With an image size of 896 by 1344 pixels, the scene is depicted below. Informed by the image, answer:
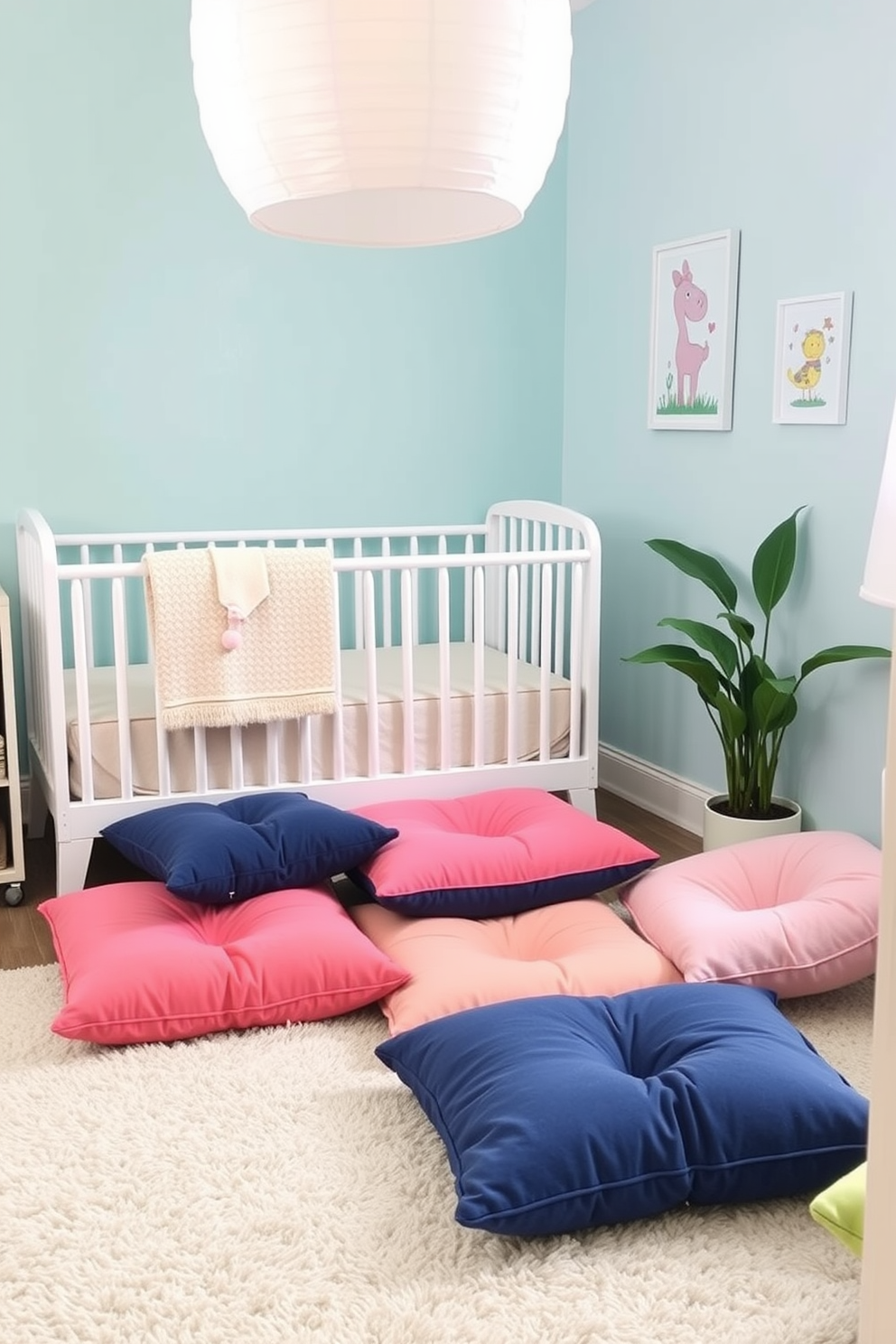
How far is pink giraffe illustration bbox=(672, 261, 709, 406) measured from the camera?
3.12 meters

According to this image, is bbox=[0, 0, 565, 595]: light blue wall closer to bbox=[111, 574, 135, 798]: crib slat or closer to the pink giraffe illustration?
the pink giraffe illustration

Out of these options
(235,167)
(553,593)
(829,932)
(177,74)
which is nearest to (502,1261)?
(829,932)

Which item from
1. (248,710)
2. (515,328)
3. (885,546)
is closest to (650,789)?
(248,710)

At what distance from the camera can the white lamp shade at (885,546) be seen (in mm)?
1074

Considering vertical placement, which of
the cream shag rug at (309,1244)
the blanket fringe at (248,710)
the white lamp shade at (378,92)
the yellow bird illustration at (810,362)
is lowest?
the cream shag rug at (309,1244)

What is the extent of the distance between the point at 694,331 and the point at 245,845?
5.35ft

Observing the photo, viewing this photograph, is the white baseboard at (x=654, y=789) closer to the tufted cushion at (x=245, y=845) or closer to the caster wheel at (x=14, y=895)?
the tufted cushion at (x=245, y=845)

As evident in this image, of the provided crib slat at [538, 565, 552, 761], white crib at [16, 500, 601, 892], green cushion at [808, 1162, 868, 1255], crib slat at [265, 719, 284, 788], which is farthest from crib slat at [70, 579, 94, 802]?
green cushion at [808, 1162, 868, 1255]

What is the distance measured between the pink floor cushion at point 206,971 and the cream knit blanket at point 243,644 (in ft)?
1.70

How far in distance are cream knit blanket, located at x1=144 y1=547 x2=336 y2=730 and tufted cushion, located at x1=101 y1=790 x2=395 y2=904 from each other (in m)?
0.23

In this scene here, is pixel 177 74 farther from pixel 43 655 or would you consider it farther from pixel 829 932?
pixel 829 932

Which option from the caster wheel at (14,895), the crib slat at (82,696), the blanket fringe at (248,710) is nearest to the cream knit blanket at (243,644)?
the blanket fringe at (248,710)

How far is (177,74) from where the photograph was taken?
10.8ft

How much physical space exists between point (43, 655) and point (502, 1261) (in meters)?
1.80
